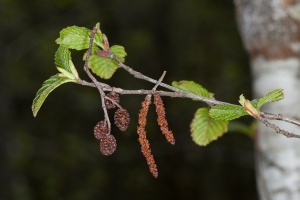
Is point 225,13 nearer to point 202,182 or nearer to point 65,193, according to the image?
point 202,182

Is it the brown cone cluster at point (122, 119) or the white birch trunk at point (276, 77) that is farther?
the white birch trunk at point (276, 77)

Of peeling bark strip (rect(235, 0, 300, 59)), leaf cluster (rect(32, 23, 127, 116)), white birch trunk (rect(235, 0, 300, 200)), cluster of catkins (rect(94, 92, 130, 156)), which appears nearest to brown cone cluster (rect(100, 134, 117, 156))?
cluster of catkins (rect(94, 92, 130, 156))

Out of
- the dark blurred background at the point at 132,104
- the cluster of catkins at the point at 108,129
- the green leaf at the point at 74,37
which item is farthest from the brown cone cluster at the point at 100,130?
the dark blurred background at the point at 132,104

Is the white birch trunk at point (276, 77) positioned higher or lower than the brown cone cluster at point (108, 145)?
higher

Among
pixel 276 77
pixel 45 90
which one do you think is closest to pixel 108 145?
pixel 45 90

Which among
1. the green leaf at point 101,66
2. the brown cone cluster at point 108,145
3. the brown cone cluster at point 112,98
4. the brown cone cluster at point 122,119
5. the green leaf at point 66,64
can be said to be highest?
the green leaf at point 101,66

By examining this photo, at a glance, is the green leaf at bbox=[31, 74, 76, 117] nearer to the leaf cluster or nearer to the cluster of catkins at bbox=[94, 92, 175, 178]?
the leaf cluster

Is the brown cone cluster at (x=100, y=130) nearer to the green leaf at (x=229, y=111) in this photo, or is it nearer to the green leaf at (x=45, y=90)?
the green leaf at (x=45, y=90)
